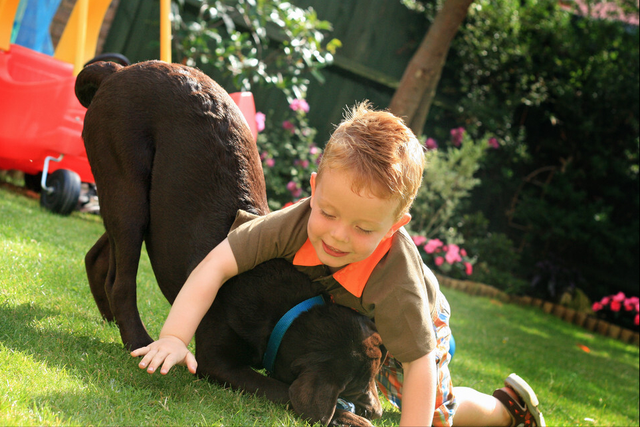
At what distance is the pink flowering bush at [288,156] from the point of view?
638 cm

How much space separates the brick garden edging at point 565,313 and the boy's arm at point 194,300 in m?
5.35

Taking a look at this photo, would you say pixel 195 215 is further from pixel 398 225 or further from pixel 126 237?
pixel 398 225

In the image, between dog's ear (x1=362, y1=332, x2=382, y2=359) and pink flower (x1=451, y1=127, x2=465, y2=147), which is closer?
dog's ear (x1=362, y1=332, x2=382, y2=359)

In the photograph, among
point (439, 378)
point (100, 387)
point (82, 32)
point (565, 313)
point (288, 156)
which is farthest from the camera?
point (565, 313)

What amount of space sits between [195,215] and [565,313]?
6606mm

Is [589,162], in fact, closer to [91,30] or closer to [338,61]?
[338,61]

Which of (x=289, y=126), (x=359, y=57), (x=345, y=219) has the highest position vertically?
(x=359, y=57)

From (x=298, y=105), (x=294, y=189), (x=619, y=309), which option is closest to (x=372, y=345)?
(x=294, y=189)

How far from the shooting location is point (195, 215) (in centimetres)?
222

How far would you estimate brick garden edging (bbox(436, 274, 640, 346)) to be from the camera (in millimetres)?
7068

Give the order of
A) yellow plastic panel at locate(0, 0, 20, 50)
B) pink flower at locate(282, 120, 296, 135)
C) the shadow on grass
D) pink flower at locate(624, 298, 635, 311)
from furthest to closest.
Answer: pink flower at locate(624, 298, 635, 311) < pink flower at locate(282, 120, 296, 135) < yellow plastic panel at locate(0, 0, 20, 50) < the shadow on grass

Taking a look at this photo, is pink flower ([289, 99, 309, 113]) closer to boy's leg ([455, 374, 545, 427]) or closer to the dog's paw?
boy's leg ([455, 374, 545, 427])

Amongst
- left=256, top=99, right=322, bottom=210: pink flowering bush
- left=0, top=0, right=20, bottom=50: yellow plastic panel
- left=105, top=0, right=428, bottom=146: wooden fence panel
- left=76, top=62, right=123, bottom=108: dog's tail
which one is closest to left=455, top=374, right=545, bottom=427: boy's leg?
left=76, top=62, right=123, bottom=108: dog's tail

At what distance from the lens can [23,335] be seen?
1985mm
